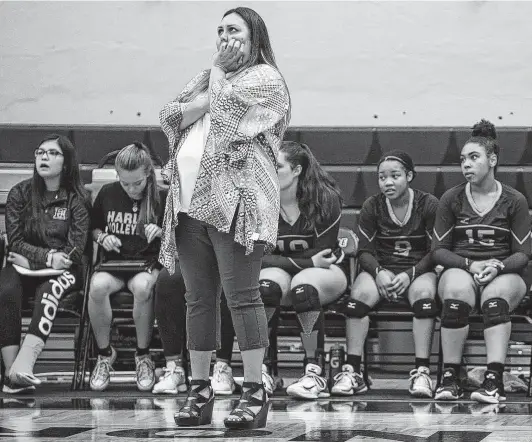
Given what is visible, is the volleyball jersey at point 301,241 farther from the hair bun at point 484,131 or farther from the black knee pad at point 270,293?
the hair bun at point 484,131

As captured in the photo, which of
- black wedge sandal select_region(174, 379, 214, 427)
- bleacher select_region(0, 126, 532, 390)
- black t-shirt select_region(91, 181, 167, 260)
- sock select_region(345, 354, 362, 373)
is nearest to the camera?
black wedge sandal select_region(174, 379, 214, 427)

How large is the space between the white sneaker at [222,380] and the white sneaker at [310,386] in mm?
308

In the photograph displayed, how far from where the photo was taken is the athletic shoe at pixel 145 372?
4766 millimetres

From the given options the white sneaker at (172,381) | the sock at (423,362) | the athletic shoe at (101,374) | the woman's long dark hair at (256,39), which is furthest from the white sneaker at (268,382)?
the woman's long dark hair at (256,39)

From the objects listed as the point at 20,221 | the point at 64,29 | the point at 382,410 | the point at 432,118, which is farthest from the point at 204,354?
the point at 64,29

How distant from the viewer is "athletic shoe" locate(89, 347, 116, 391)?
15.6 feet

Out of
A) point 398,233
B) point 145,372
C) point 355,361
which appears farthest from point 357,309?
point 145,372

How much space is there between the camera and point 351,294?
15.7 feet

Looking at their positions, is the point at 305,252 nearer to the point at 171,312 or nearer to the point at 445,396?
the point at 171,312

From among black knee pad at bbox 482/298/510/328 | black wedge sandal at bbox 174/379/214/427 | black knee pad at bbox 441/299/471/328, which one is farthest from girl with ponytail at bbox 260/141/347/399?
black wedge sandal at bbox 174/379/214/427

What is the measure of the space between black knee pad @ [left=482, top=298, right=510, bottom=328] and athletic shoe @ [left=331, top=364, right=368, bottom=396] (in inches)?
23.2

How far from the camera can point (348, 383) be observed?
454 cm

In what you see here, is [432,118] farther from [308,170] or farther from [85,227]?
[85,227]

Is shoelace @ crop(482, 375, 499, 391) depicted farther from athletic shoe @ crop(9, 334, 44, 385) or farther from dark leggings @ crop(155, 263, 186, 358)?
athletic shoe @ crop(9, 334, 44, 385)
